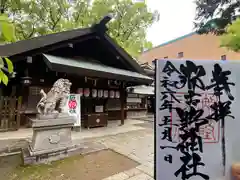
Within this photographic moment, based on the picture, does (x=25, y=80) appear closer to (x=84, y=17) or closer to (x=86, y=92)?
(x=86, y=92)

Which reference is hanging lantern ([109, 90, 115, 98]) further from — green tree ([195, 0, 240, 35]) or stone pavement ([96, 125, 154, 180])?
green tree ([195, 0, 240, 35])

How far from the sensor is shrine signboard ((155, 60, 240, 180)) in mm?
1679

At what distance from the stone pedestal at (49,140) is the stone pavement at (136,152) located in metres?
1.44

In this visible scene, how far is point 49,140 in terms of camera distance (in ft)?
12.0

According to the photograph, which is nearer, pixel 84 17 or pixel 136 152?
pixel 136 152

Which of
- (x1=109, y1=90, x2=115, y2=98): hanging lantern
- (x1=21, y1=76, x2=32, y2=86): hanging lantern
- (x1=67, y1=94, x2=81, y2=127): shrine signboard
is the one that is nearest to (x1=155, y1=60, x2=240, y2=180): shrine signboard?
(x1=67, y1=94, x2=81, y2=127): shrine signboard

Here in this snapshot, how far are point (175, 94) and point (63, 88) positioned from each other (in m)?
3.12

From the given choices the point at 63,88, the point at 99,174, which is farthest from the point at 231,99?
the point at 63,88

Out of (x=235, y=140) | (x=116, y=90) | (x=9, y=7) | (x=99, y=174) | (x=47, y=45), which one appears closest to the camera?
(x=235, y=140)

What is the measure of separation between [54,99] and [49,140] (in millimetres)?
989

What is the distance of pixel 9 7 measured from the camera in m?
12.4

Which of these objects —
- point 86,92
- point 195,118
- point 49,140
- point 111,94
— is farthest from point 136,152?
point 111,94

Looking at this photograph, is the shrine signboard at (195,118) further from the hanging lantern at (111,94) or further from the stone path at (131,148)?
the hanging lantern at (111,94)

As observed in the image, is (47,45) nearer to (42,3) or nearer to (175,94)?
(175,94)
